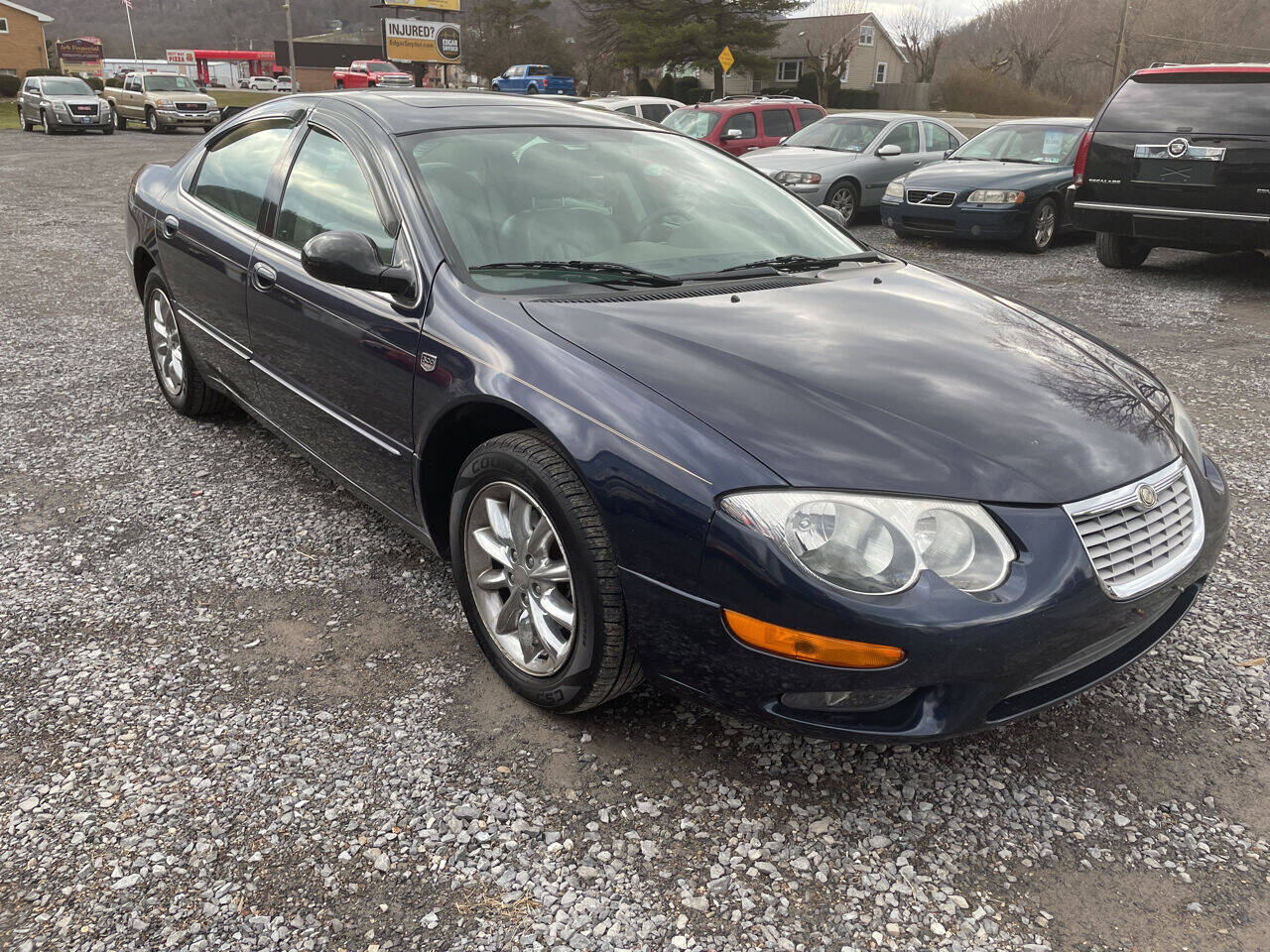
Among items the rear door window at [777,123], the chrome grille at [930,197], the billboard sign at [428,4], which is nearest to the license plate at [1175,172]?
the chrome grille at [930,197]

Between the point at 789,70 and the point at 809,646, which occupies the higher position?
the point at 789,70

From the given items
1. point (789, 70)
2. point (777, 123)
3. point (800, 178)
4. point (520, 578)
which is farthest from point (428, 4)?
point (520, 578)

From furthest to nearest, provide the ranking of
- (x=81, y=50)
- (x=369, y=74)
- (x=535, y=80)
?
(x=81, y=50) → (x=369, y=74) → (x=535, y=80)

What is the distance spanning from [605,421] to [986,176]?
931 cm

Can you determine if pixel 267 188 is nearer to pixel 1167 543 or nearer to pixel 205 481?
pixel 205 481

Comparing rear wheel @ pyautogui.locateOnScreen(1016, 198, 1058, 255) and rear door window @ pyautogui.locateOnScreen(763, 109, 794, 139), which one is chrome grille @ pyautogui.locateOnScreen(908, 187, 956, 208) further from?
rear door window @ pyautogui.locateOnScreen(763, 109, 794, 139)

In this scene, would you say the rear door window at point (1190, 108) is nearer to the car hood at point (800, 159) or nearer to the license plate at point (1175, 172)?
the license plate at point (1175, 172)

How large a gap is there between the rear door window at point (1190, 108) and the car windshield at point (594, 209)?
19.3ft

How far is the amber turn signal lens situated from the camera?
1938 mm

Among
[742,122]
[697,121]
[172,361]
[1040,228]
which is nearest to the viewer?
[172,361]

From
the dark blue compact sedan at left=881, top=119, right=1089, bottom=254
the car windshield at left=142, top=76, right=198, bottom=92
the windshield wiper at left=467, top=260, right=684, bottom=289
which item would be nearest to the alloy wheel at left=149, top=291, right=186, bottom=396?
the windshield wiper at left=467, top=260, right=684, bottom=289

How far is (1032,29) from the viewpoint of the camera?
6556 centimetres

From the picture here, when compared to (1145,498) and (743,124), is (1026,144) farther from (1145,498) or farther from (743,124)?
(1145,498)

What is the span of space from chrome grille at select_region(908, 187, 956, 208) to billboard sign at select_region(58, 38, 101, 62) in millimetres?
89535
